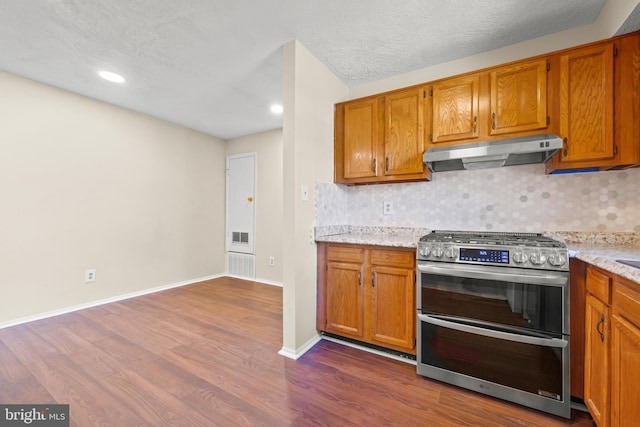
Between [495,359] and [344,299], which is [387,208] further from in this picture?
[495,359]

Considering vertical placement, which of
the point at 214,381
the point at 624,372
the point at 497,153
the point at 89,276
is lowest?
the point at 214,381

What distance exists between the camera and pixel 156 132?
3.63m

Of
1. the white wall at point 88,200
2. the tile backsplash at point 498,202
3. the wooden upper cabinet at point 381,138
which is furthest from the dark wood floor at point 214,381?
the wooden upper cabinet at point 381,138

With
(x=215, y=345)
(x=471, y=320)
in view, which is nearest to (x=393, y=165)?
(x=471, y=320)

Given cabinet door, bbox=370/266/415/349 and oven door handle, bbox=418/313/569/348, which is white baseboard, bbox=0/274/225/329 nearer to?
cabinet door, bbox=370/266/415/349

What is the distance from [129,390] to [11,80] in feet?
10.1

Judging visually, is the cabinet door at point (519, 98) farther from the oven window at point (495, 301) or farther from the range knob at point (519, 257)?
the oven window at point (495, 301)

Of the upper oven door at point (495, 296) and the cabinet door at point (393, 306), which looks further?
the cabinet door at point (393, 306)

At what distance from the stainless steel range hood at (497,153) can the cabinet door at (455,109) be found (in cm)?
12

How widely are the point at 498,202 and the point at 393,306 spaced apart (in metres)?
1.24

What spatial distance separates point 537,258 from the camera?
4.79ft

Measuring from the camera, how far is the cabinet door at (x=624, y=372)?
97cm

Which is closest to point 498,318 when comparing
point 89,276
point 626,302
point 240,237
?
point 626,302

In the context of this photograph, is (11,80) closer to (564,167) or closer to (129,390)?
(129,390)
